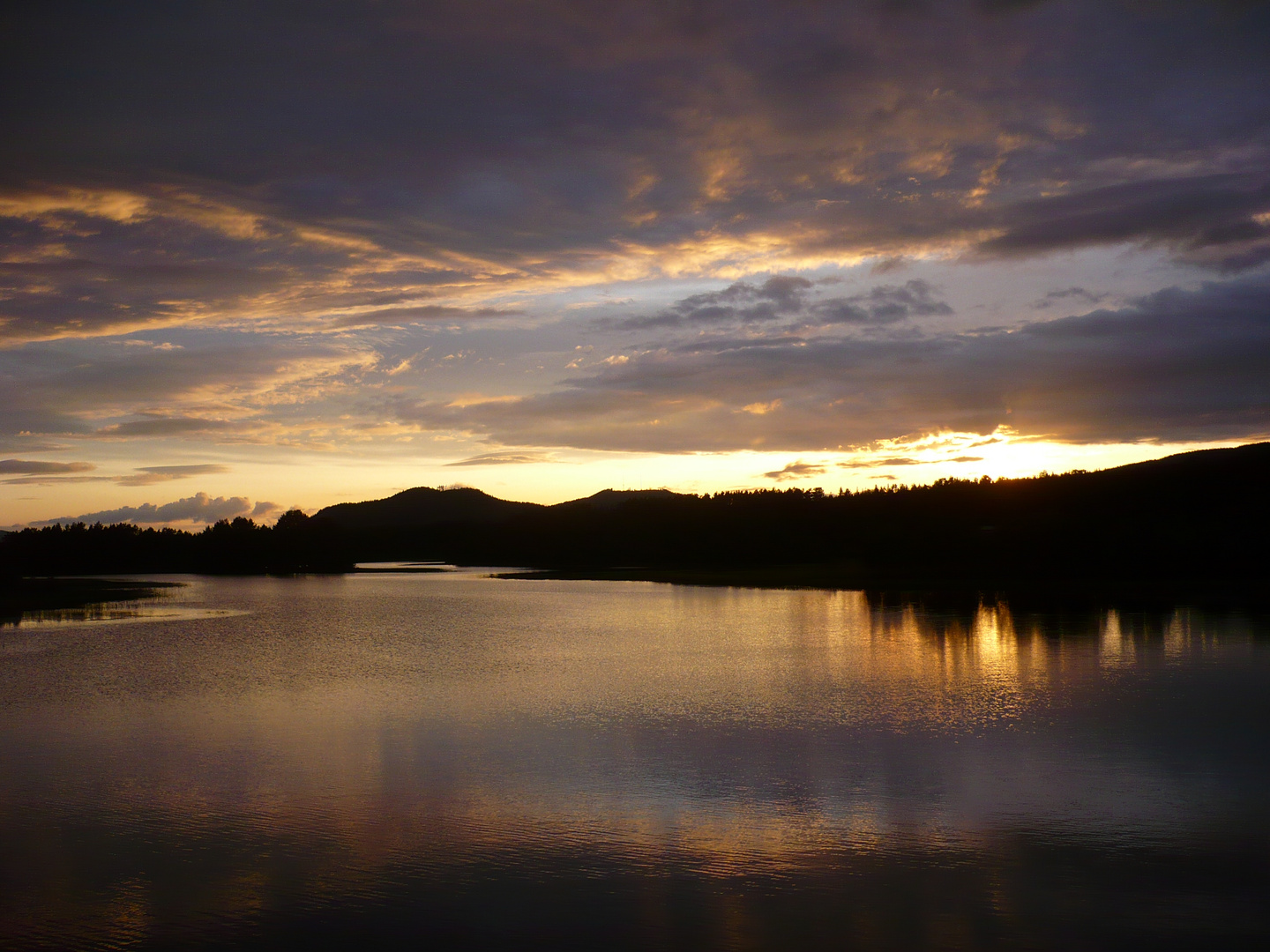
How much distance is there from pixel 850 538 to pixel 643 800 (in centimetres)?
9770

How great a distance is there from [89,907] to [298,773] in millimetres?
4929

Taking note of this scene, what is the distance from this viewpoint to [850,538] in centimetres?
10712

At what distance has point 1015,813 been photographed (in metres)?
11.9

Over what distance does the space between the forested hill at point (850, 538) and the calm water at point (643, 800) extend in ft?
145

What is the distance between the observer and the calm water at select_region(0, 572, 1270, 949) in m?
8.86

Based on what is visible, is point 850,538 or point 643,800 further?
point 850,538

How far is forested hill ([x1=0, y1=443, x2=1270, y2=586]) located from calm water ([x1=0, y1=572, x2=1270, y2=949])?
44123 mm

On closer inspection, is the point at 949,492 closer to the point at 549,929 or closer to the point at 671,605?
the point at 671,605

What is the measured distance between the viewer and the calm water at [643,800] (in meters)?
8.86

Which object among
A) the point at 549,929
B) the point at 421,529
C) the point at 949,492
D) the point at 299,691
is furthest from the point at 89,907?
the point at 421,529

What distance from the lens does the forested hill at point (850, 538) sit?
2810 inches

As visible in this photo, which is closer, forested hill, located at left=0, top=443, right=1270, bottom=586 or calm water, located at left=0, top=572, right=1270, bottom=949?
calm water, located at left=0, top=572, right=1270, bottom=949

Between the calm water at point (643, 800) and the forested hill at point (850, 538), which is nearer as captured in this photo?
the calm water at point (643, 800)

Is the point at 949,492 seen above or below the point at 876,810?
above
